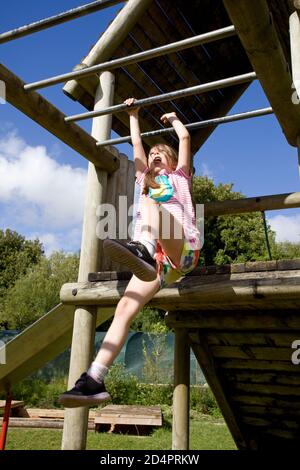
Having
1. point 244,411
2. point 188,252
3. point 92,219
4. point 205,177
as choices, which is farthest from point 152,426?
point 205,177

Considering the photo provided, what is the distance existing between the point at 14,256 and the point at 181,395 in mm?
26915

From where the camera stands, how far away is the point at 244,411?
432cm

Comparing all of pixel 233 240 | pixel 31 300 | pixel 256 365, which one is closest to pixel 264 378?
pixel 256 365

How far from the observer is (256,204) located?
363cm

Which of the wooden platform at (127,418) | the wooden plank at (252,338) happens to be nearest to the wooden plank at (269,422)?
the wooden plank at (252,338)

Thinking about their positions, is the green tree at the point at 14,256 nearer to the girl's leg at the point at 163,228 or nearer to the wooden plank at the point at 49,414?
the wooden plank at the point at 49,414

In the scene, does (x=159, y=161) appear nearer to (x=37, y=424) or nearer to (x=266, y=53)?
(x=266, y=53)

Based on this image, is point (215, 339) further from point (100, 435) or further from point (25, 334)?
point (100, 435)

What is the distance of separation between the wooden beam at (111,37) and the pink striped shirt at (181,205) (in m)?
1.74

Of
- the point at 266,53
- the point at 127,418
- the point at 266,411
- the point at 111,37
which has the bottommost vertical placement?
the point at 266,411

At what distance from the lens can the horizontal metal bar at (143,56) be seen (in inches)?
84.9

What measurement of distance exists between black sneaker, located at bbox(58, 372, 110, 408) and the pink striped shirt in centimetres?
76

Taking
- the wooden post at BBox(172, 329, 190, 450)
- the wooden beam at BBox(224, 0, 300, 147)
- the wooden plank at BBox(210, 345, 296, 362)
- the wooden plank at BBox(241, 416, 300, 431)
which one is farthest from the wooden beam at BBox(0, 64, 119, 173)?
the wooden plank at BBox(241, 416, 300, 431)

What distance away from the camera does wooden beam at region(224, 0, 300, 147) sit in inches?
57.0
